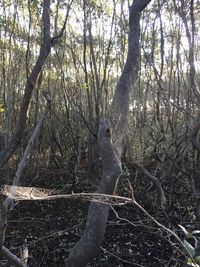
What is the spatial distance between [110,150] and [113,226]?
179cm

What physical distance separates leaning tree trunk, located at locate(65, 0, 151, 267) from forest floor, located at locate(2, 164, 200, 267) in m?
0.44

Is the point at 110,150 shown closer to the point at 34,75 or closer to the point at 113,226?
the point at 34,75

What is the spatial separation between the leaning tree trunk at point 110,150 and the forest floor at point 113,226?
437 mm

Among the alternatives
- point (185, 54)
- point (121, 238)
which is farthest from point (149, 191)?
point (185, 54)

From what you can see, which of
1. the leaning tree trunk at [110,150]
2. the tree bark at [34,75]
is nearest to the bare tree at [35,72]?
the tree bark at [34,75]

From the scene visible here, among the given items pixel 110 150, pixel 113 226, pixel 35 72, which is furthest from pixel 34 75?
pixel 113 226

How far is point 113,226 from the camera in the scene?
14.5 ft

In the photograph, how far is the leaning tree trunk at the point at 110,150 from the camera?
9.43ft

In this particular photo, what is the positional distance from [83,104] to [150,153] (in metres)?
1.52

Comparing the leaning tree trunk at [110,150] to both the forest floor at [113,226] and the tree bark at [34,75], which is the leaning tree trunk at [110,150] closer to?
the forest floor at [113,226]

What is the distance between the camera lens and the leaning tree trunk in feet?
9.43

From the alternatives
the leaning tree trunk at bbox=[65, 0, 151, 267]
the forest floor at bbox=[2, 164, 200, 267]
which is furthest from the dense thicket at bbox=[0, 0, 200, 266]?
the leaning tree trunk at bbox=[65, 0, 151, 267]

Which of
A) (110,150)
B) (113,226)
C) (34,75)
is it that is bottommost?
(113,226)

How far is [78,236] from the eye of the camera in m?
4.30
